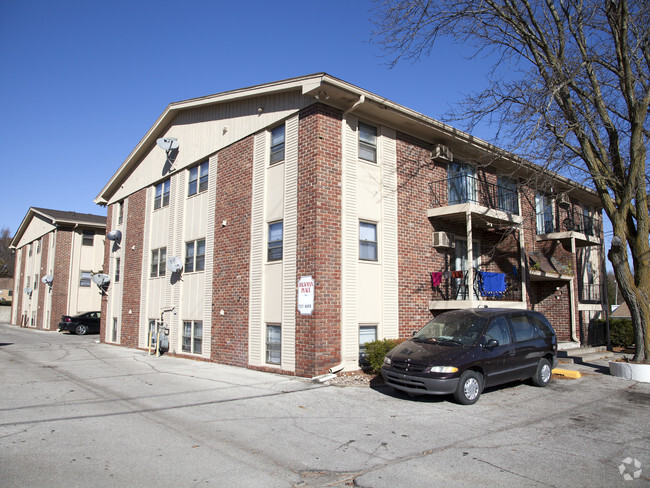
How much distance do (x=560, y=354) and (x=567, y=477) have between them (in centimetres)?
1074

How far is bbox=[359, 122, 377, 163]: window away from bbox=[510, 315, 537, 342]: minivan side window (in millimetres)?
5471

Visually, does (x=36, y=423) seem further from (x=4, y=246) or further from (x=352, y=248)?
(x=4, y=246)

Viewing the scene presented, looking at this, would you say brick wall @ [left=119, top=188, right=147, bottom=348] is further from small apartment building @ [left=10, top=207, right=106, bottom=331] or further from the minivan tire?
the minivan tire

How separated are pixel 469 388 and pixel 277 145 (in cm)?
793

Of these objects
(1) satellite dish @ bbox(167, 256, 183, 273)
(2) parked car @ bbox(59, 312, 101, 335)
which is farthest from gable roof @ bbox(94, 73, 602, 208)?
(2) parked car @ bbox(59, 312, 101, 335)

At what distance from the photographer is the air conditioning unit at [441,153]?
44.9ft

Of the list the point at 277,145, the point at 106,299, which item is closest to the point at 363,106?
the point at 277,145

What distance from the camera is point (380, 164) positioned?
12516 millimetres

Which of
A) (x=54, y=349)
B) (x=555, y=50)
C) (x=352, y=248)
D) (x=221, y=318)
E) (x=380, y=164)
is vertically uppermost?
(x=555, y=50)

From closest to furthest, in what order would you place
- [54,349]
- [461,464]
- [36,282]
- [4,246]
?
[461,464] < [54,349] < [36,282] < [4,246]

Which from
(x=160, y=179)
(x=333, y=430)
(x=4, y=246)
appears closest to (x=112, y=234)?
(x=160, y=179)

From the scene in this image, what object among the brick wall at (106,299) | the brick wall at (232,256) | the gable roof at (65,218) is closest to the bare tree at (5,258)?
the gable roof at (65,218)

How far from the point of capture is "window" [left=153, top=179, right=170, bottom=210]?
18052 mm

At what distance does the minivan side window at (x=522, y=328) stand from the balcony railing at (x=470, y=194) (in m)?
4.93
